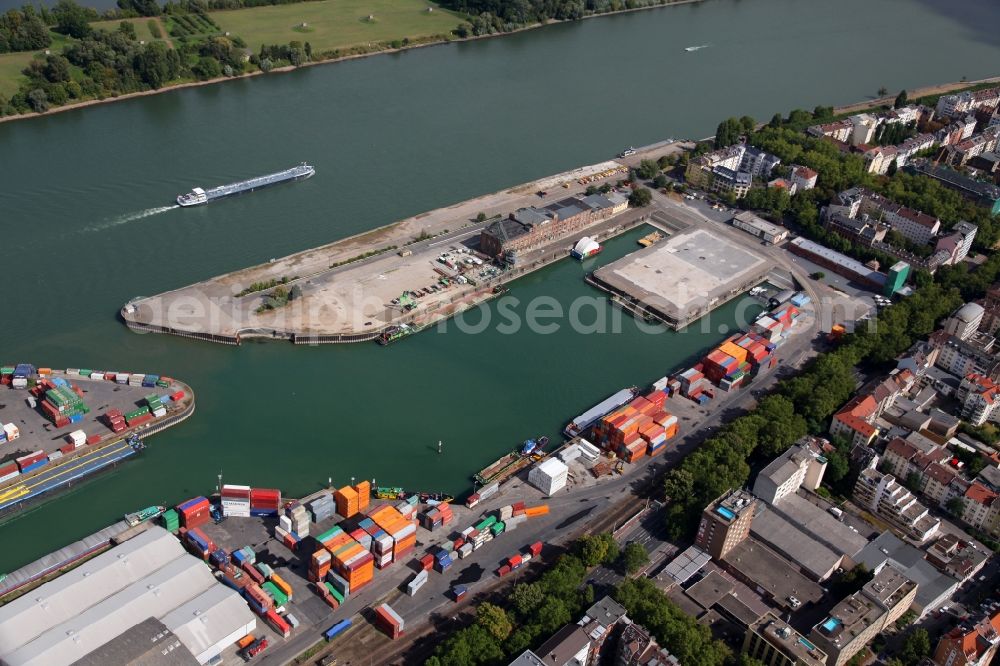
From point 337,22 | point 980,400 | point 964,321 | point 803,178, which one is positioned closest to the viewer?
point 980,400

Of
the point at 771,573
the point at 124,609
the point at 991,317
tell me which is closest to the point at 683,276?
the point at 991,317

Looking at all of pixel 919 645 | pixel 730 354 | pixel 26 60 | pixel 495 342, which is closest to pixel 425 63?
pixel 26 60

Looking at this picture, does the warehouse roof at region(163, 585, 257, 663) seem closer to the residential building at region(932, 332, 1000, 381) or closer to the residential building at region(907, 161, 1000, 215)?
the residential building at region(932, 332, 1000, 381)

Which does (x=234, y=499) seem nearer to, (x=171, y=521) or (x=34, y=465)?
(x=171, y=521)

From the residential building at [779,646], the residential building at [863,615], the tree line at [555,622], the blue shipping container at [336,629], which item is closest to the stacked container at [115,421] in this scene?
the blue shipping container at [336,629]

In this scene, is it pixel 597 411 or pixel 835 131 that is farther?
pixel 835 131

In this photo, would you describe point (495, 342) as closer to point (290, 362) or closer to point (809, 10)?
point (290, 362)
